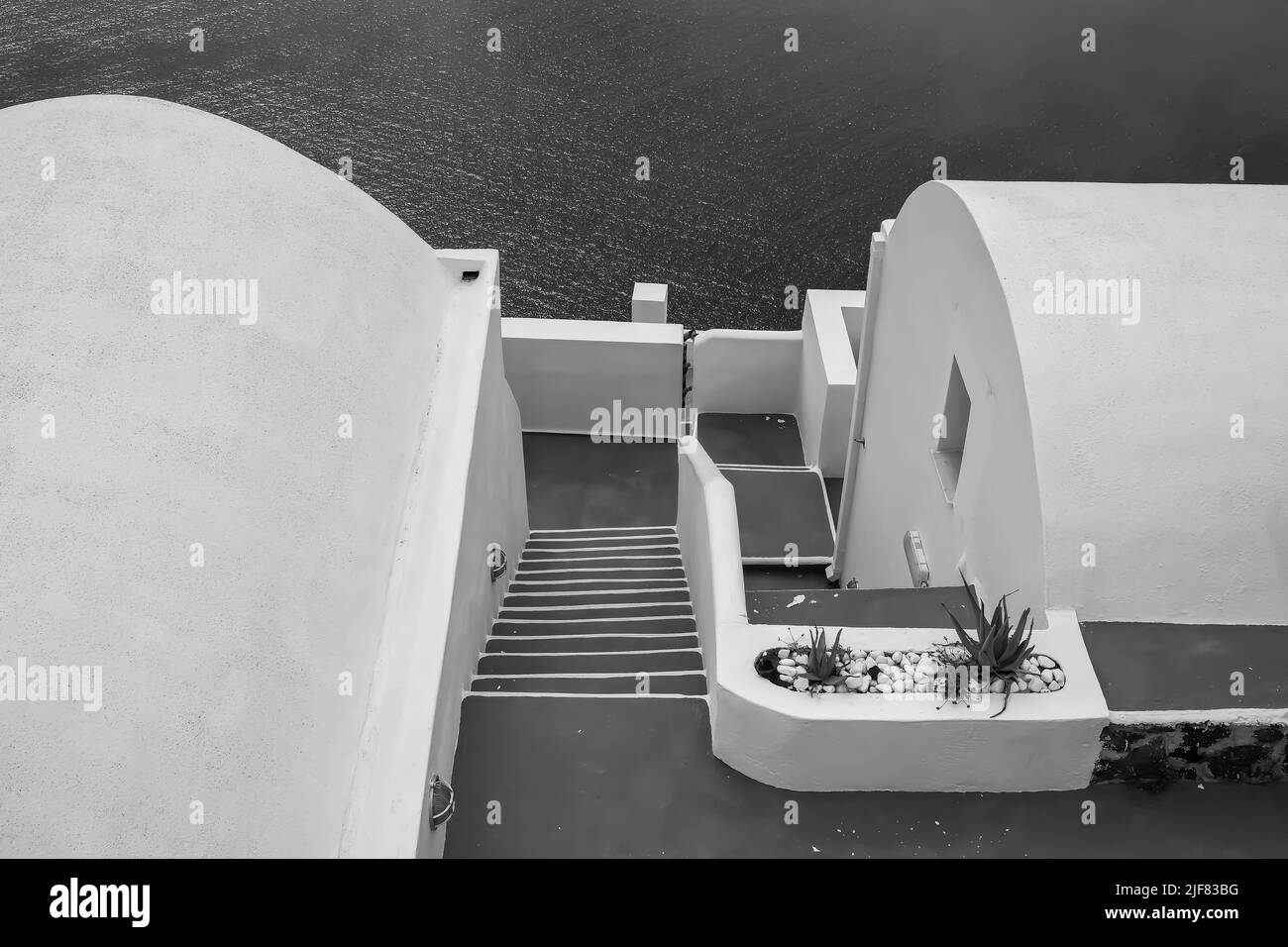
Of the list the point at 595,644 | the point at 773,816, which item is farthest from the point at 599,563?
the point at 773,816

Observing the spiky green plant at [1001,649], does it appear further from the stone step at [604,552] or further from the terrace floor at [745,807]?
the stone step at [604,552]

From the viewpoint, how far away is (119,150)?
8102 mm

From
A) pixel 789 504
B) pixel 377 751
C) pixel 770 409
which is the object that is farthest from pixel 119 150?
pixel 770 409

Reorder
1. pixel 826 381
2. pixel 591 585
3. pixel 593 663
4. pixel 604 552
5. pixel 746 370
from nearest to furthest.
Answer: pixel 593 663 < pixel 591 585 < pixel 604 552 < pixel 826 381 < pixel 746 370

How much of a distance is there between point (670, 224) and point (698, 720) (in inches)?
753

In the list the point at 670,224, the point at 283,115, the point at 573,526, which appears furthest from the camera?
the point at 283,115

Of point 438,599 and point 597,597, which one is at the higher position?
point 438,599

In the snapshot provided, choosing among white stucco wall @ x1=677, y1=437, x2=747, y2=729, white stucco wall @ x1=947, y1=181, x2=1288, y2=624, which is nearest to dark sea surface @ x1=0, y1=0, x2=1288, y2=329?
white stucco wall @ x1=677, y1=437, x2=747, y2=729

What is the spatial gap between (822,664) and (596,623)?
4.19 m

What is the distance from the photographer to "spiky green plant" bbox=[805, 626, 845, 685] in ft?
23.2

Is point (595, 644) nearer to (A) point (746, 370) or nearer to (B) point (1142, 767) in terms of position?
(B) point (1142, 767)

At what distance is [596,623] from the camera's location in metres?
11.0

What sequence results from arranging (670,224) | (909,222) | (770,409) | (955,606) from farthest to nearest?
(670,224), (770,409), (909,222), (955,606)

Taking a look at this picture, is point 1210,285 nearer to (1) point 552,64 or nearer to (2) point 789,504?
(2) point 789,504
